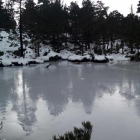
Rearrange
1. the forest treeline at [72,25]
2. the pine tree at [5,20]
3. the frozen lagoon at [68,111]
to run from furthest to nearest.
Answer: the pine tree at [5,20]
the forest treeline at [72,25]
the frozen lagoon at [68,111]

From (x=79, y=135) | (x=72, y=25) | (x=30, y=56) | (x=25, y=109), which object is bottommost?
(x=25, y=109)

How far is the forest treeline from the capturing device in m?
33.4

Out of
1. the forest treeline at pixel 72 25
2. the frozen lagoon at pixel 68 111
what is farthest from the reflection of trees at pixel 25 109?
the forest treeline at pixel 72 25

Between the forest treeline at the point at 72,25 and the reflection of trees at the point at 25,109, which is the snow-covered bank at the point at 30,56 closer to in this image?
the forest treeline at the point at 72,25

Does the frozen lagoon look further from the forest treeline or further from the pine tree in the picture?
the pine tree

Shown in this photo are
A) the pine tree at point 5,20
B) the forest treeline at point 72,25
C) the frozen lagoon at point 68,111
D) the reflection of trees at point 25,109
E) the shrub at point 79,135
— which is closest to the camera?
the shrub at point 79,135

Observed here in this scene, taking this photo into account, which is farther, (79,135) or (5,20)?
(5,20)

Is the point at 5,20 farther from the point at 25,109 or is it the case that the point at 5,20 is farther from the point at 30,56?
the point at 25,109

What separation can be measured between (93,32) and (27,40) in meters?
12.3

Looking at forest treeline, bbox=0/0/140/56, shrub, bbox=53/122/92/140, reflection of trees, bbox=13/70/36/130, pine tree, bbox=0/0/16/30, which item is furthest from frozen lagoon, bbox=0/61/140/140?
pine tree, bbox=0/0/16/30

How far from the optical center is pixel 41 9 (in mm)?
38656

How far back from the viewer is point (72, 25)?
1539 inches

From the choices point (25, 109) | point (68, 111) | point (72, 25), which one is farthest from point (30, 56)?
point (68, 111)

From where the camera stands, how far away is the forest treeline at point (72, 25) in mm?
33406
